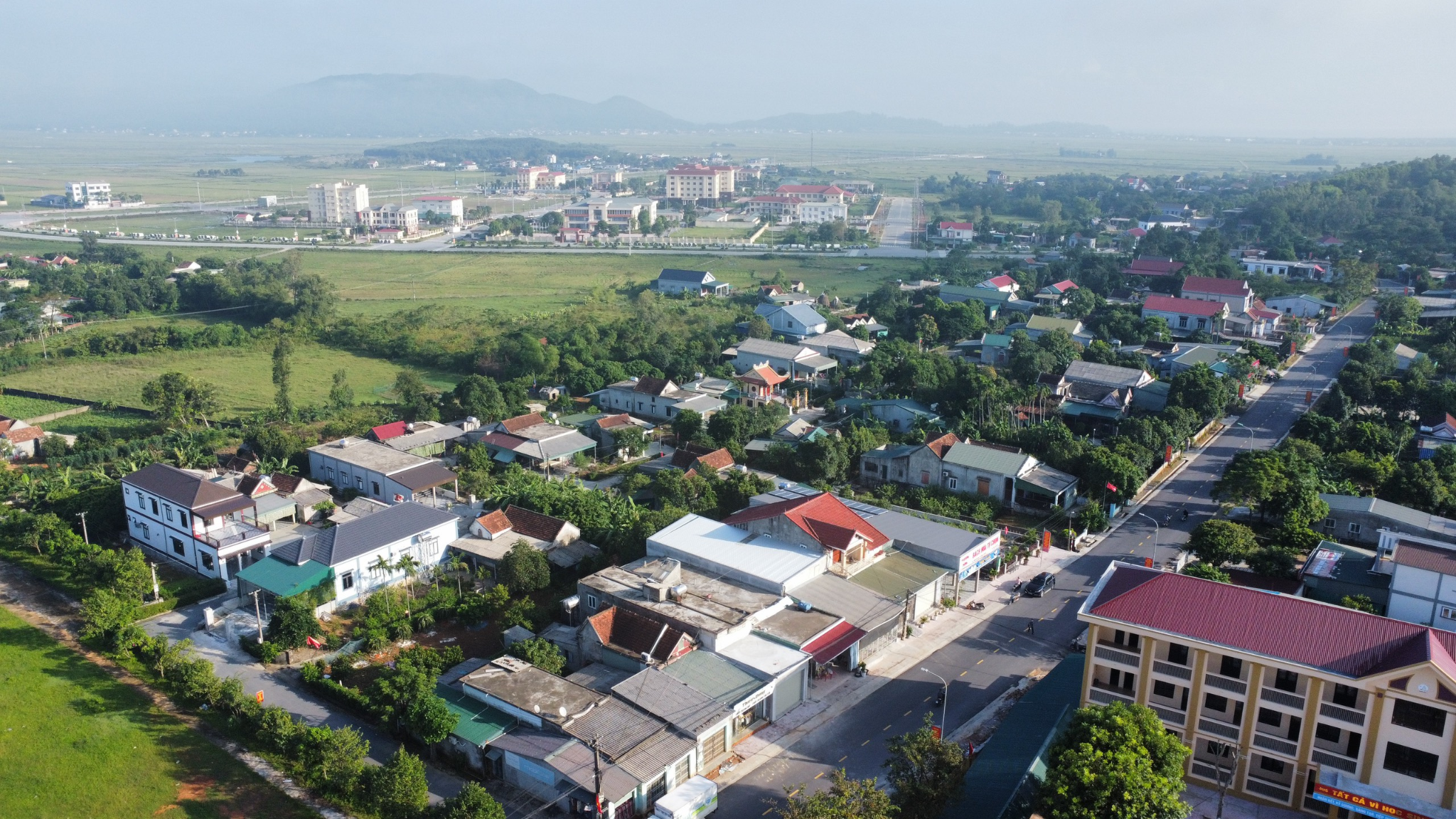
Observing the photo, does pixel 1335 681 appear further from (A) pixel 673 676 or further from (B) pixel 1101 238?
(B) pixel 1101 238

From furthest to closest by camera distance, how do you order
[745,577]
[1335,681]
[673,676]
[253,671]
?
[745,577] < [253,671] < [673,676] < [1335,681]

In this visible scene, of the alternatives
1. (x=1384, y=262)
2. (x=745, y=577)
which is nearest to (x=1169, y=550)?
(x=745, y=577)

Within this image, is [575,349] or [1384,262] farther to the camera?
[1384,262]

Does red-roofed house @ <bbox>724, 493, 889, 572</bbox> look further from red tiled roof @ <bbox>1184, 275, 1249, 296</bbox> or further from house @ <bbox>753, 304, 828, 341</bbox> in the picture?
red tiled roof @ <bbox>1184, 275, 1249, 296</bbox>

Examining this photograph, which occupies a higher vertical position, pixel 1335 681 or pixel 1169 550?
pixel 1335 681

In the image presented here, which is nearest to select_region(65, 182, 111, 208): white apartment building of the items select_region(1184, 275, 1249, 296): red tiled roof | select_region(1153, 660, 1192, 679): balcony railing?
select_region(1184, 275, 1249, 296): red tiled roof

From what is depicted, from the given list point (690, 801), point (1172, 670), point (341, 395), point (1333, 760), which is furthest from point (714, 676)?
point (341, 395)

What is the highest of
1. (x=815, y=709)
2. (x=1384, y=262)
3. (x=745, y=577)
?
(x=1384, y=262)

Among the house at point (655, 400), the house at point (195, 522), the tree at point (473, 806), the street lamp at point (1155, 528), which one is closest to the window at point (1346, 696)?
the street lamp at point (1155, 528)
